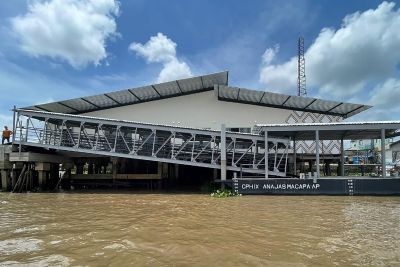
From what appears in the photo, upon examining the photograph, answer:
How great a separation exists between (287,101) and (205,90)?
6.45 metres

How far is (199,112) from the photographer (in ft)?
92.5

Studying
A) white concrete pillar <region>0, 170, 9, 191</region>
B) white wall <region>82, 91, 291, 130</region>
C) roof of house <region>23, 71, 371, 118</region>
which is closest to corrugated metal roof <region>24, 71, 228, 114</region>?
roof of house <region>23, 71, 371, 118</region>

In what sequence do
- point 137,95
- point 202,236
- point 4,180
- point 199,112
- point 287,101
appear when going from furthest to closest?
point 199,112 < point 137,95 < point 287,101 < point 4,180 < point 202,236

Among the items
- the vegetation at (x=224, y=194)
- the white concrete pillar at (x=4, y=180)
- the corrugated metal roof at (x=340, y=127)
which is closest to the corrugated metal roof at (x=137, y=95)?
the white concrete pillar at (x=4, y=180)

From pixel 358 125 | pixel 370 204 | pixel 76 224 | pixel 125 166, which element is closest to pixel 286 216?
pixel 370 204

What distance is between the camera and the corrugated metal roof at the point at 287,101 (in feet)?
82.6

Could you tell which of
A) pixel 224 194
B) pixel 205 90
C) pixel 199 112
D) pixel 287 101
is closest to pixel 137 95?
pixel 199 112

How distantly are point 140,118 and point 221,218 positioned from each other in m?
18.8

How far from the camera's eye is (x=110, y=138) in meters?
23.6

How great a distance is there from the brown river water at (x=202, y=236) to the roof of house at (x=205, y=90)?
12962 mm

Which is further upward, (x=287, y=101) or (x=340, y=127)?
(x=287, y=101)

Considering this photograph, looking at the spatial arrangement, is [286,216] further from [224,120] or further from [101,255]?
[224,120]

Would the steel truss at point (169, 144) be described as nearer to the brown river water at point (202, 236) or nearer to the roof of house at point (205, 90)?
the roof of house at point (205, 90)

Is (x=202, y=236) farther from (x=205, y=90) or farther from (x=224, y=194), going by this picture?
(x=205, y=90)
